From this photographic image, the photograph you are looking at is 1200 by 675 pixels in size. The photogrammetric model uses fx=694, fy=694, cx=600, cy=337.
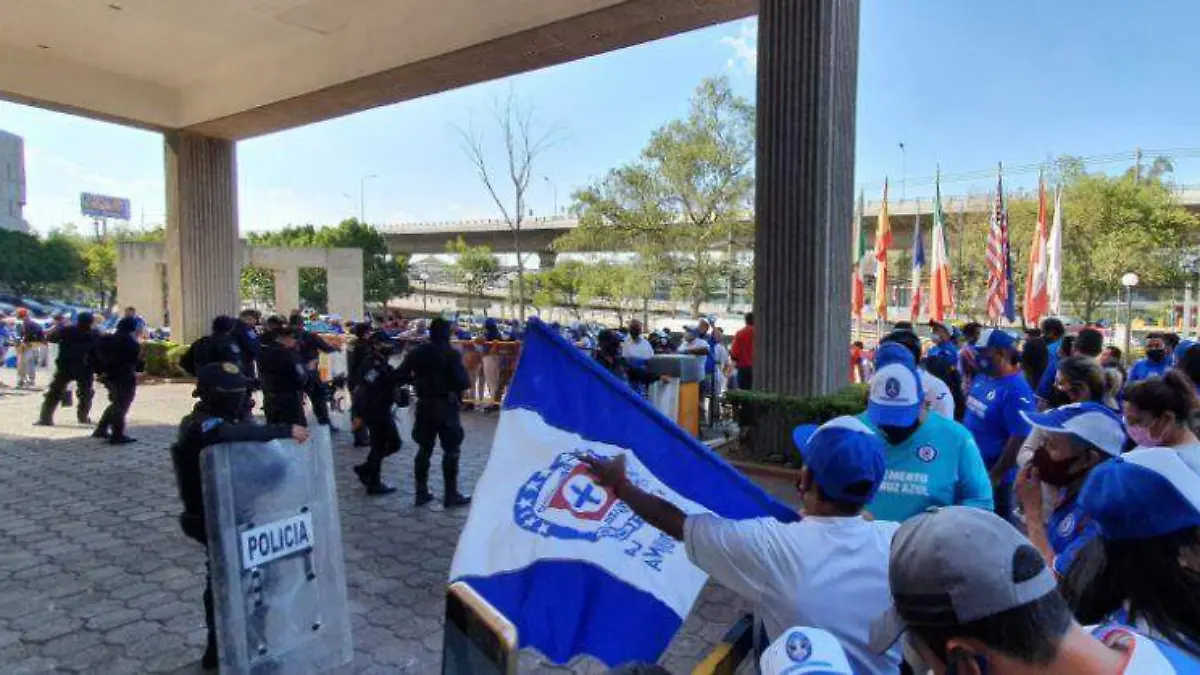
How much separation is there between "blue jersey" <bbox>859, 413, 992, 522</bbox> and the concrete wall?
36.2 m

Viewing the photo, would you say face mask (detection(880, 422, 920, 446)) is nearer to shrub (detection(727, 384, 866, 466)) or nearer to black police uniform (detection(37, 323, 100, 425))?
shrub (detection(727, 384, 866, 466))

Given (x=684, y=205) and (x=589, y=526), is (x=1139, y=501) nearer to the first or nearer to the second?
(x=589, y=526)

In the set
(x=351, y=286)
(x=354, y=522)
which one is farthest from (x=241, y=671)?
(x=351, y=286)

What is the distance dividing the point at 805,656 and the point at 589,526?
135cm

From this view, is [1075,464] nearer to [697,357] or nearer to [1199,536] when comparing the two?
[1199,536]

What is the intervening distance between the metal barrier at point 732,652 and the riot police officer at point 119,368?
10.0 metres

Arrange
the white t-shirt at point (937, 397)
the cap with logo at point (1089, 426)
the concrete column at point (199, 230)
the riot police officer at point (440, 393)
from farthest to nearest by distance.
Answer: the concrete column at point (199, 230) → the riot police officer at point (440, 393) → the white t-shirt at point (937, 397) → the cap with logo at point (1089, 426)

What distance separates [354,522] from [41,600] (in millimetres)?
2224

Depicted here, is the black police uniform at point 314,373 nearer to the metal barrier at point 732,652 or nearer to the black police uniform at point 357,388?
the black police uniform at point 357,388

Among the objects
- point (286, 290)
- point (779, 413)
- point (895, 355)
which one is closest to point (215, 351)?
point (779, 413)

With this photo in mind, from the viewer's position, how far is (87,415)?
11.1 meters

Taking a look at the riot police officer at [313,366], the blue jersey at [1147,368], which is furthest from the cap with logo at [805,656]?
the riot police officer at [313,366]

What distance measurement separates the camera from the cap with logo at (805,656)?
42.0 inches

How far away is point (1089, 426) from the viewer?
2607 mm
